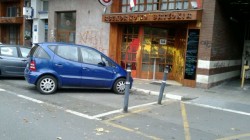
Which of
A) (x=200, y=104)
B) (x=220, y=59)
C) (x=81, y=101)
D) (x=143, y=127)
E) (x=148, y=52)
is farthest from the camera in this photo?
(x=148, y=52)

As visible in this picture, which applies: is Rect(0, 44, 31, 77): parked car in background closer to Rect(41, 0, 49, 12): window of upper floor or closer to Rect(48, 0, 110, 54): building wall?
Rect(48, 0, 110, 54): building wall

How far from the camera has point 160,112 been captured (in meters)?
8.95

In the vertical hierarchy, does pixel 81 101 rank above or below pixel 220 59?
below

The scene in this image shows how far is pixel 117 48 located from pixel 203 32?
186 inches

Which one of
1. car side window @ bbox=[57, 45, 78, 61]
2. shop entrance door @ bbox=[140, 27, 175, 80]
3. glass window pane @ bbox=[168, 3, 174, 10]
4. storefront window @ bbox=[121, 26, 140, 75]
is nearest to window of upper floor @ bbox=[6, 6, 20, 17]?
storefront window @ bbox=[121, 26, 140, 75]

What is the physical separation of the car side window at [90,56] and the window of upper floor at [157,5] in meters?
4.72

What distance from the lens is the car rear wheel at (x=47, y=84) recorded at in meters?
10.3

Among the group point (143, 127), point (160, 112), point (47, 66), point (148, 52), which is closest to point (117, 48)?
point (148, 52)

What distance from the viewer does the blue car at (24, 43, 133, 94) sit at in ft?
33.9

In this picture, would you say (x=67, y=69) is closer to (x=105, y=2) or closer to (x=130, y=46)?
(x=130, y=46)

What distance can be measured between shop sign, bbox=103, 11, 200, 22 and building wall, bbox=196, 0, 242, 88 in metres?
0.62

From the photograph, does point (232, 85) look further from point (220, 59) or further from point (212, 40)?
point (212, 40)

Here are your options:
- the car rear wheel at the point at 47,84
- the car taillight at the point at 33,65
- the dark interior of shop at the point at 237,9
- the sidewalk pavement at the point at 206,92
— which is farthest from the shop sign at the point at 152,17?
the car taillight at the point at 33,65

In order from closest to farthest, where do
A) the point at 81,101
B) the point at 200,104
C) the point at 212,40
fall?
the point at 81,101
the point at 200,104
the point at 212,40
